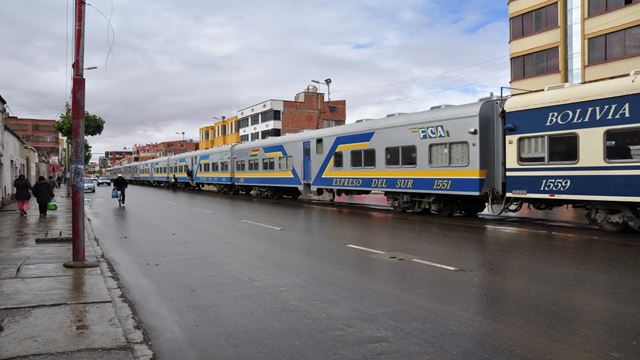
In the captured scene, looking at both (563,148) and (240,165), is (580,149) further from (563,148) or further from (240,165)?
(240,165)

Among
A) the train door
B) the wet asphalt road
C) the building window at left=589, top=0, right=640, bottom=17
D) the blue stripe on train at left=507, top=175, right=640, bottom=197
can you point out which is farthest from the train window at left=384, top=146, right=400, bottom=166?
the building window at left=589, top=0, right=640, bottom=17

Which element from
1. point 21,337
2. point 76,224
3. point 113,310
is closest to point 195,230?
point 76,224

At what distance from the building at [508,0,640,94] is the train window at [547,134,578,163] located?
1861cm

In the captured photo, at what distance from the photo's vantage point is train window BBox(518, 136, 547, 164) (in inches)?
539

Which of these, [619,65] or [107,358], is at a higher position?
[619,65]

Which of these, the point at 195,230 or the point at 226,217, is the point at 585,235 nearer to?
the point at 195,230

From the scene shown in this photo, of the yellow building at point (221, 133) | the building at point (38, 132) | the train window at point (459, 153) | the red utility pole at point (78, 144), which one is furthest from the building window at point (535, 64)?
the building at point (38, 132)

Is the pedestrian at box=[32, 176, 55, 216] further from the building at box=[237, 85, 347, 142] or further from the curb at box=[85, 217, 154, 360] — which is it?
the building at box=[237, 85, 347, 142]

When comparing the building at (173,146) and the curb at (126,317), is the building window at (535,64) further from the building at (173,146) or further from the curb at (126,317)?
the building at (173,146)

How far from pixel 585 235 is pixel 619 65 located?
22087 mm

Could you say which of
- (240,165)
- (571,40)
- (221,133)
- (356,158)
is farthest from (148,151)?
(356,158)

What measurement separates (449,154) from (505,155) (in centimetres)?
208

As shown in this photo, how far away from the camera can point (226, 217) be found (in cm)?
1795

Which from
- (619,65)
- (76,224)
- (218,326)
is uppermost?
(619,65)
